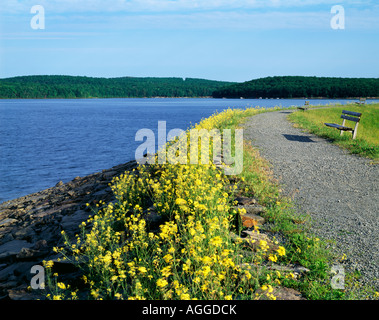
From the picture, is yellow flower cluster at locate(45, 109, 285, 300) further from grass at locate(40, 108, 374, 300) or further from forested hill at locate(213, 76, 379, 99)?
forested hill at locate(213, 76, 379, 99)

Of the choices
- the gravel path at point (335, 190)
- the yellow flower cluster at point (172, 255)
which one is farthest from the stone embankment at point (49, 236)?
the gravel path at point (335, 190)

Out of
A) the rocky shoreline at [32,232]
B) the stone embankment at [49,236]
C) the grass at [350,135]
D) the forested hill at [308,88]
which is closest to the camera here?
the stone embankment at [49,236]

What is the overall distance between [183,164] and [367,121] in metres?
25.3

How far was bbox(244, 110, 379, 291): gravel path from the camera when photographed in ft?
16.7

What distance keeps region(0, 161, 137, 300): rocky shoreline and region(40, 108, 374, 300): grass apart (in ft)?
2.57

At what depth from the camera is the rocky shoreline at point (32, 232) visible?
5801mm

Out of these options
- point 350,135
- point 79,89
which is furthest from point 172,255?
point 79,89

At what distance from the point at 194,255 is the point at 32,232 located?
6.15m

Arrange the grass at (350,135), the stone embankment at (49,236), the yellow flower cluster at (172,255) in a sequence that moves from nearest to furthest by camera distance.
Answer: the yellow flower cluster at (172,255) < the stone embankment at (49,236) < the grass at (350,135)

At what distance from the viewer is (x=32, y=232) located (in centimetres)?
822

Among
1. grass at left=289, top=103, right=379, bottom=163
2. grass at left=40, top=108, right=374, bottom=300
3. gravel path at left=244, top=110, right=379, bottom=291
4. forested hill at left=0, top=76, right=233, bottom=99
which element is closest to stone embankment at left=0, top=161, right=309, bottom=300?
grass at left=40, top=108, right=374, bottom=300

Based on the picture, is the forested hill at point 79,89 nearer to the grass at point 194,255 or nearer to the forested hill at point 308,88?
the forested hill at point 308,88

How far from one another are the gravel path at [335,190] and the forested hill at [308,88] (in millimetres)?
91083

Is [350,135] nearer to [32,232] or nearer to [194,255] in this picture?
[32,232]
